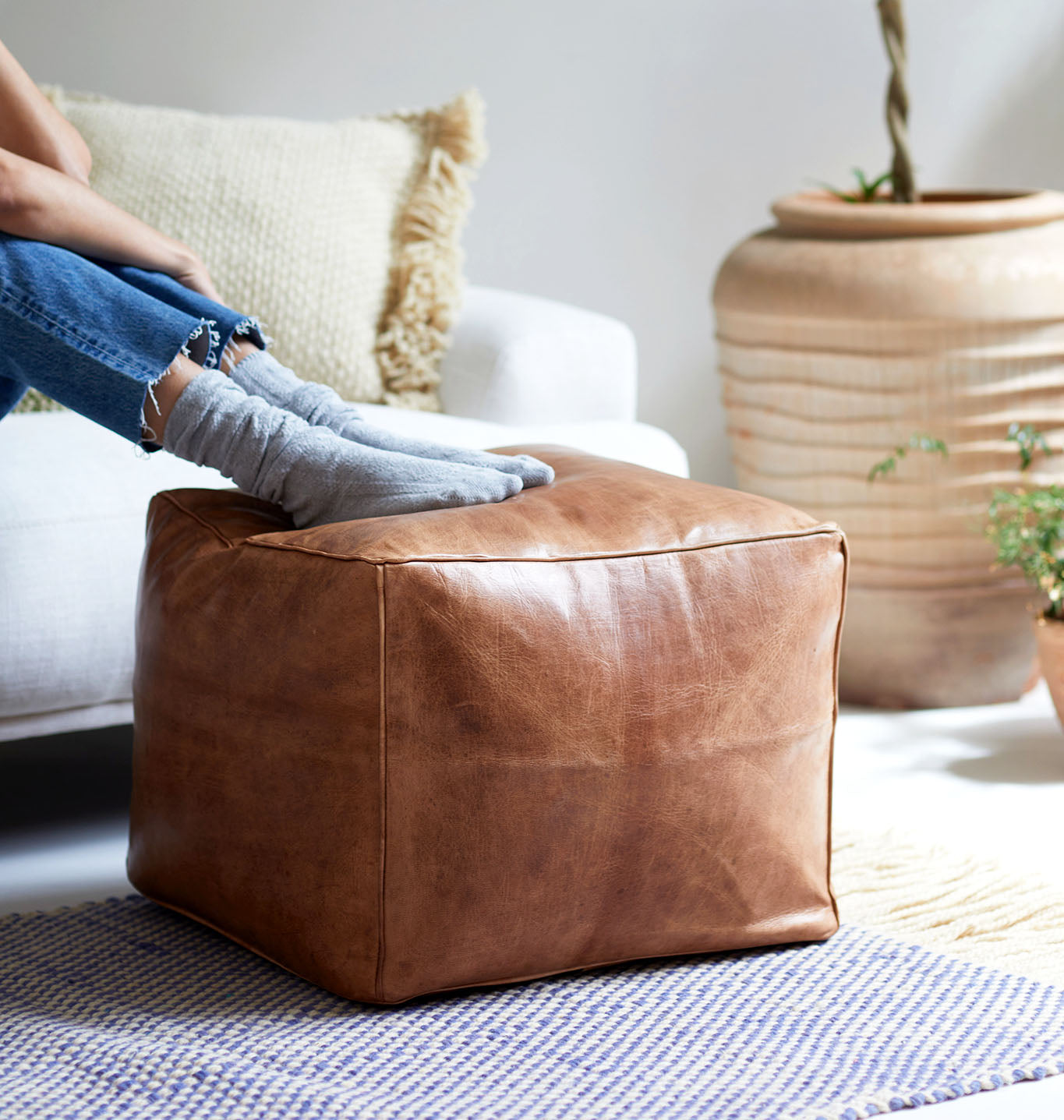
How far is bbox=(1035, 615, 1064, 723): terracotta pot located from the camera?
1.75 metres

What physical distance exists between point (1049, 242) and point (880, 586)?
0.50m

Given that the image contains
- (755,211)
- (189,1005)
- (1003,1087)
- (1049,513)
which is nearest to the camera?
(1003,1087)

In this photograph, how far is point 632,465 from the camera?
1.32 metres

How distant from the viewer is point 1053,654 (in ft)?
5.79

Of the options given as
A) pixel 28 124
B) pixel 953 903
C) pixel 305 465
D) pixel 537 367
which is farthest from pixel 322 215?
pixel 953 903

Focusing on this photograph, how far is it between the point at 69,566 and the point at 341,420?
0.31 m

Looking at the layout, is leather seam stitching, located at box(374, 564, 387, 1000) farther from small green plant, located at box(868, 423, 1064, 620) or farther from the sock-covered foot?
small green plant, located at box(868, 423, 1064, 620)

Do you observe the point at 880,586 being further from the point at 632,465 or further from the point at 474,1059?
the point at 474,1059

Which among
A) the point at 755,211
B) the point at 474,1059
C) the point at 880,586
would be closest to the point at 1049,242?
the point at 880,586

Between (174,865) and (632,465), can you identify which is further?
(632,465)

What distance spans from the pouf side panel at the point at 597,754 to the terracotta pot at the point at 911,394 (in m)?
0.77

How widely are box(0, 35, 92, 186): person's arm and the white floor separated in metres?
0.67

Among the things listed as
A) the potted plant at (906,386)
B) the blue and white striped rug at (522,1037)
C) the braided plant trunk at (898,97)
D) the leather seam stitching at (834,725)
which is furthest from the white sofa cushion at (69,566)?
the braided plant trunk at (898,97)

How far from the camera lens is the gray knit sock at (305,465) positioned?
1.18 m
